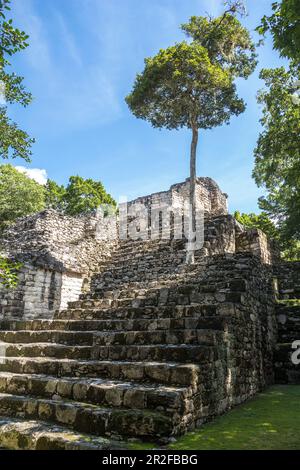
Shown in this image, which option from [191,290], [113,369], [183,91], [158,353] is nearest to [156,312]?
[191,290]

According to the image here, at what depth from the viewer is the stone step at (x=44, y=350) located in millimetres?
5098

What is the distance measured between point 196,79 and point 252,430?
480 inches

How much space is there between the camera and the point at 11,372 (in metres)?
5.18

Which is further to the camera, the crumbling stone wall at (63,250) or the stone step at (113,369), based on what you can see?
the crumbling stone wall at (63,250)

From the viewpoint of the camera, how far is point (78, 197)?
31.1 meters

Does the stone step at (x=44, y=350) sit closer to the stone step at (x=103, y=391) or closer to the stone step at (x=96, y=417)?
the stone step at (x=103, y=391)

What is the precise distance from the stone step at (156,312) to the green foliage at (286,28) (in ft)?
13.7

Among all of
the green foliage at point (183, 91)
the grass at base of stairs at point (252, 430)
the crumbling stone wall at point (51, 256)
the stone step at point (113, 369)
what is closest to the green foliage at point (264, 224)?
the green foliage at point (183, 91)

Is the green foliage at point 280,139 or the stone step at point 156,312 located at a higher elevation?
the green foliage at point 280,139

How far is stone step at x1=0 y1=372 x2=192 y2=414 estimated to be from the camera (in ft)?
11.3

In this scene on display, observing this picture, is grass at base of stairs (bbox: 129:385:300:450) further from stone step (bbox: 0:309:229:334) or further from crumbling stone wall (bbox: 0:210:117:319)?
crumbling stone wall (bbox: 0:210:117:319)

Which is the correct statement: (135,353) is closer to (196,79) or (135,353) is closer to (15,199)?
(196,79)

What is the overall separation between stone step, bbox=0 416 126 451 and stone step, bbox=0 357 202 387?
3.13 feet

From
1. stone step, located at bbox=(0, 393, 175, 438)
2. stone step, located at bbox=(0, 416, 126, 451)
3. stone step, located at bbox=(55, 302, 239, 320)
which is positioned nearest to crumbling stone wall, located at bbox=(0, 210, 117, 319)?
stone step, located at bbox=(55, 302, 239, 320)
